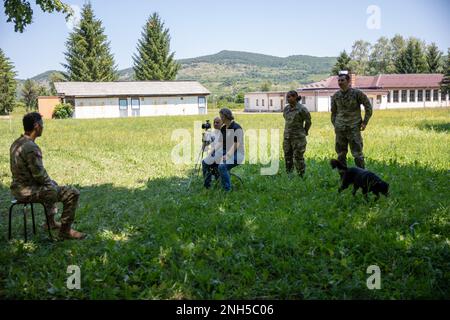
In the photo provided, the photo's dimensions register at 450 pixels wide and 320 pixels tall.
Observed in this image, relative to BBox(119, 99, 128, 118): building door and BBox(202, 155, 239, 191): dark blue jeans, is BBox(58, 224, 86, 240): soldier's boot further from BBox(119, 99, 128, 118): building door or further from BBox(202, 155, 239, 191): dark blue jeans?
BBox(119, 99, 128, 118): building door

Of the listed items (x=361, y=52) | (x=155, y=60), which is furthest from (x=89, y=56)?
(x=361, y=52)

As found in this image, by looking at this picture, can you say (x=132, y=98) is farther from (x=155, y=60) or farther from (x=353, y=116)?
(x=353, y=116)

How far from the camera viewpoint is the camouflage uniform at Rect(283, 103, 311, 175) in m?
9.34

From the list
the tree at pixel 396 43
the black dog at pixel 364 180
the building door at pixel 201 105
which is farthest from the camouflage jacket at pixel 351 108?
the tree at pixel 396 43

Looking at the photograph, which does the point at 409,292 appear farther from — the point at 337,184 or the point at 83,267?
the point at 337,184

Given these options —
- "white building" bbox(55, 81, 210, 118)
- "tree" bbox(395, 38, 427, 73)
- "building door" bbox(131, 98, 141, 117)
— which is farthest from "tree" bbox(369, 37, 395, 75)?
"building door" bbox(131, 98, 141, 117)

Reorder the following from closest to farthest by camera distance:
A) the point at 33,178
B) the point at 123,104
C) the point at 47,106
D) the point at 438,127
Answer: the point at 33,178 < the point at 438,127 < the point at 47,106 < the point at 123,104

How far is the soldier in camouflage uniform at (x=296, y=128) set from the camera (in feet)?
30.6

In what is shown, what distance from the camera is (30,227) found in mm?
6996

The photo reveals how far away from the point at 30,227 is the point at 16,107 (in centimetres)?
6174

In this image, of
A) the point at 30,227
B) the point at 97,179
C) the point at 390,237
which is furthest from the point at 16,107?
the point at 390,237

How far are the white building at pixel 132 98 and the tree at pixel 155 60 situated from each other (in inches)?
387

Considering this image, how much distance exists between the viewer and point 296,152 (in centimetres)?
945

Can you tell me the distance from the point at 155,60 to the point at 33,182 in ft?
204
